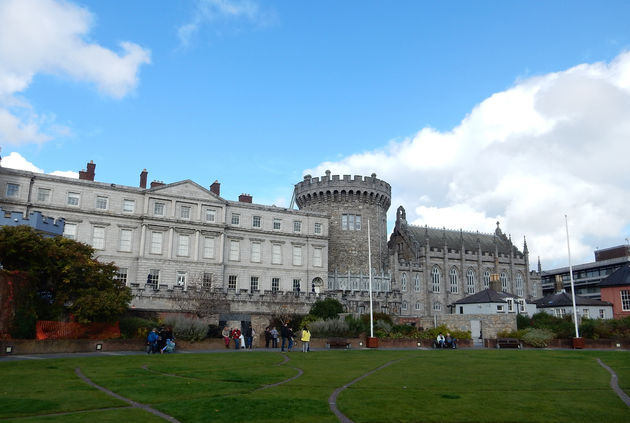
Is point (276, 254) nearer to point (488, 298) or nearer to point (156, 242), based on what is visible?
point (156, 242)

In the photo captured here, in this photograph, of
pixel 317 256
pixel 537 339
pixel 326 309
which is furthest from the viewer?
pixel 317 256

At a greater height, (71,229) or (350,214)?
(350,214)

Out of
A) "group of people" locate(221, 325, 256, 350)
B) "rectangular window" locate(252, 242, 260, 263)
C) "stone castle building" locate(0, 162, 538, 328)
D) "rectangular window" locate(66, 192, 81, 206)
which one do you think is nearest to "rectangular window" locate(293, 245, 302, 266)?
"stone castle building" locate(0, 162, 538, 328)

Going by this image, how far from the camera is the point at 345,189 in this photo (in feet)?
213

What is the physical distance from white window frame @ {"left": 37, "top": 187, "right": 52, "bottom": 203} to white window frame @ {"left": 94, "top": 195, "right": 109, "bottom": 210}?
13.2 ft

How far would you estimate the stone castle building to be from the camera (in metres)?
47.9

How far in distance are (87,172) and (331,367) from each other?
39.9 metres

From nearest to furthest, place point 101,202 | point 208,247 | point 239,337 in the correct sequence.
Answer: point 239,337
point 101,202
point 208,247

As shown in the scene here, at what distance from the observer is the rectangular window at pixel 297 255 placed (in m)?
59.2

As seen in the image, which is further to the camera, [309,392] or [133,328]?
[133,328]

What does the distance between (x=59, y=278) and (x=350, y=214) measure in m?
40.0

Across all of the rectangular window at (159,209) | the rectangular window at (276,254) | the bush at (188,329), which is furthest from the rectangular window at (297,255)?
the bush at (188,329)

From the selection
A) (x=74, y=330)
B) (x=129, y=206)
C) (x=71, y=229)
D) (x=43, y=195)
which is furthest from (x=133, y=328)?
(x=43, y=195)

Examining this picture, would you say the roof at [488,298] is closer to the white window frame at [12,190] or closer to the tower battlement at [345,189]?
the tower battlement at [345,189]
